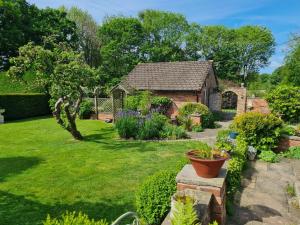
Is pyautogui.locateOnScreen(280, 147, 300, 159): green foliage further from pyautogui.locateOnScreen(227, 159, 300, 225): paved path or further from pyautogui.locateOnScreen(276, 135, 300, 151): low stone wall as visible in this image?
pyautogui.locateOnScreen(227, 159, 300, 225): paved path

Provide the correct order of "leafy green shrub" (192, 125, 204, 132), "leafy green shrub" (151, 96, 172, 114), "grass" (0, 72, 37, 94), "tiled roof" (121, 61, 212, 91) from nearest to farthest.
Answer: "leafy green shrub" (192, 125, 204, 132), "leafy green shrub" (151, 96, 172, 114), "tiled roof" (121, 61, 212, 91), "grass" (0, 72, 37, 94)

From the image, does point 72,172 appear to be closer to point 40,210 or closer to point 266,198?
point 40,210

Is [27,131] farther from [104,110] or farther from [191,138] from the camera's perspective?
[191,138]

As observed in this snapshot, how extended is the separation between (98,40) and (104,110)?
72.5 ft

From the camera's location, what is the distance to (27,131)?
1463cm

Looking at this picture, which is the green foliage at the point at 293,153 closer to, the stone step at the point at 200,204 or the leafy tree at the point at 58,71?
the stone step at the point at 200,204

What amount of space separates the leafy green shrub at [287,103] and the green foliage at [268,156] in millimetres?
6632

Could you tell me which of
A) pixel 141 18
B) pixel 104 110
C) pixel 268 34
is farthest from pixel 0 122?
pixel 268 34

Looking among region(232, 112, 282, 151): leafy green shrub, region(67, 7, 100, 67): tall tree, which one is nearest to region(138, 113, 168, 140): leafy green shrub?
region(232, 112, 282, 151): leafy green shrub

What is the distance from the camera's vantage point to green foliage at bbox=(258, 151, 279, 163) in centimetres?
876

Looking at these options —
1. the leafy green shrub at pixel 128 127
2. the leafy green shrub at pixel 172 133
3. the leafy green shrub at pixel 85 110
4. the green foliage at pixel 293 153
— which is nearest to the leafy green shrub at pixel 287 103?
the green foliage at pixel 293 153

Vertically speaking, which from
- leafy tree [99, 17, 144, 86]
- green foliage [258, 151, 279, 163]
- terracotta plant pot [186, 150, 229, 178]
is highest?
leafy tree [99, 17, 144, 86]

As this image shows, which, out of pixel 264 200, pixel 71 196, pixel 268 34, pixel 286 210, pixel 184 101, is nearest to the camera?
pixel 286 210

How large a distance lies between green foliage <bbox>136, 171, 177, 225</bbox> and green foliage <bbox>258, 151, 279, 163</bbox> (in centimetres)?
554
